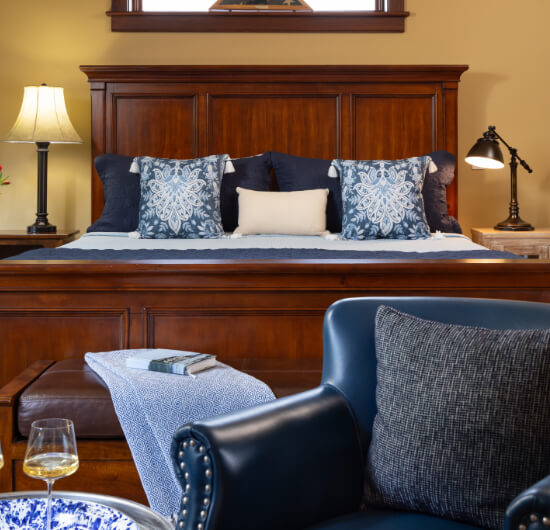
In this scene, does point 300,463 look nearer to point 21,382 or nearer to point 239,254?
point 21,382

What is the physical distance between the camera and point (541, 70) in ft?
13.5

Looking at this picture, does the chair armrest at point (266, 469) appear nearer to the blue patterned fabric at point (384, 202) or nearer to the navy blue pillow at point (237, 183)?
the blue patterned fabric at point (384, 202)

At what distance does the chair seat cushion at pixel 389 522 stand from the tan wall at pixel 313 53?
3.29 metres

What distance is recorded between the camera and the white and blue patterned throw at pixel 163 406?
163cm

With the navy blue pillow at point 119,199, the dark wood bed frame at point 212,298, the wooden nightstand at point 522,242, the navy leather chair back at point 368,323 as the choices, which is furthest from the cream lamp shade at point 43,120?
the navy leather chair back at point 368,323

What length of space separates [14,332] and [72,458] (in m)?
1.15

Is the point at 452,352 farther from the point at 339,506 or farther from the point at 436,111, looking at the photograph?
the point at 436,111

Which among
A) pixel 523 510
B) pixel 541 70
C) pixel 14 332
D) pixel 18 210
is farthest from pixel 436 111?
pixel 523 510

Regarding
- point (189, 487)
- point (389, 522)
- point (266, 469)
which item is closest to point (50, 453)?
point (189, 487)

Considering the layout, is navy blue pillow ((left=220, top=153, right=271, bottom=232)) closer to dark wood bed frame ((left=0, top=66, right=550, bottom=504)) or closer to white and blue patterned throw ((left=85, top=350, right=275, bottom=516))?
dark wood bed frame ((left=0, top=66, right=550, bottom=504))

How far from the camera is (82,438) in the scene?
174cm

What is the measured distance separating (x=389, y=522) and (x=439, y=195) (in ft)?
8.91

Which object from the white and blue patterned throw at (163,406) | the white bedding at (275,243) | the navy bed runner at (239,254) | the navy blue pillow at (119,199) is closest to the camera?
the white and blue patterned throw at (163,406)

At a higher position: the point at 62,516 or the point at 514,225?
the point at 514,225
